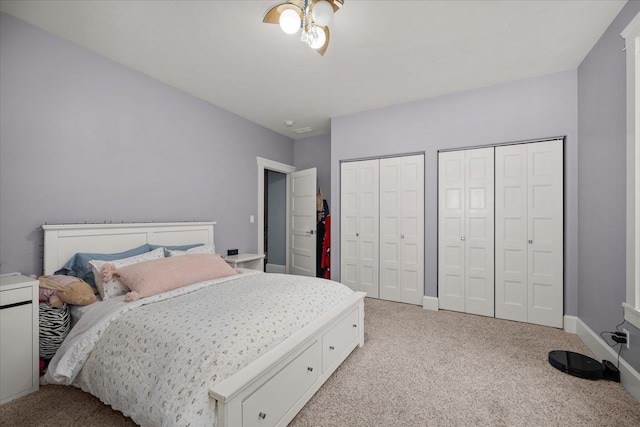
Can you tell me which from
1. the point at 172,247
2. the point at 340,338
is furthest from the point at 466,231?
the point at 172,247

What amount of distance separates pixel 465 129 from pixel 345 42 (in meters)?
1.87

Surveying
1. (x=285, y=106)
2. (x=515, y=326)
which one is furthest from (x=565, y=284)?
(x=285, y=106)

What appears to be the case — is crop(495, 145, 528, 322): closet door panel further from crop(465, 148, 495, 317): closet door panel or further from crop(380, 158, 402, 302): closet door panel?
crop(380, 158, 402, 302): closet door panel

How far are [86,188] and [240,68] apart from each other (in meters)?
1.82

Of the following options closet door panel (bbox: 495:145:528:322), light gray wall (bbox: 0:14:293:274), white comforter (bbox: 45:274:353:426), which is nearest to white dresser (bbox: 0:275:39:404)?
white comforter (bbox: 45:274:353:426)

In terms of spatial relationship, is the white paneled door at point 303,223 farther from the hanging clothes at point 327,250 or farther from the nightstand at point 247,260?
the nightstand at point 247,260

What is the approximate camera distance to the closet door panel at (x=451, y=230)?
3469mm

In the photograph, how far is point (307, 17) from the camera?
1906 mm

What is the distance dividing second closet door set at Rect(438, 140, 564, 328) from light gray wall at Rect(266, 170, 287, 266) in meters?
3.00

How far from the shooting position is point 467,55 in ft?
8.79

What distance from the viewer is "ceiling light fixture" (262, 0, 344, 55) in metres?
1.79

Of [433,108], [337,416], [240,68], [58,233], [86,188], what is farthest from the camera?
[433,108]

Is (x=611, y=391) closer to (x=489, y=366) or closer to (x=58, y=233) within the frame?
(x=489, y=366)

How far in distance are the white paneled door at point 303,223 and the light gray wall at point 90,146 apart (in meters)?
1.46
